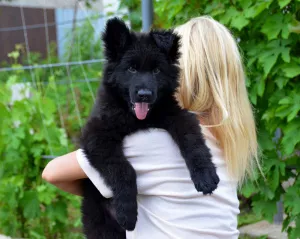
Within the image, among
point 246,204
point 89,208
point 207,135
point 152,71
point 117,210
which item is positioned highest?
point 152,71

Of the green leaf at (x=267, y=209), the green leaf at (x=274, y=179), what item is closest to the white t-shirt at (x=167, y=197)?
the green leaf at (x=274, y=179)

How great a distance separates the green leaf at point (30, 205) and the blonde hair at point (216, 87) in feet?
7.58

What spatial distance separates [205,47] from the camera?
251 cm

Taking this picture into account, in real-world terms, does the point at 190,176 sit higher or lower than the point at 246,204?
higher

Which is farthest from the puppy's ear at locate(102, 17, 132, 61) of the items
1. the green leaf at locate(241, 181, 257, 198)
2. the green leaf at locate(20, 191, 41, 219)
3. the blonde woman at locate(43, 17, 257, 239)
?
the green leaf at locate(20, 191, 41, 219)

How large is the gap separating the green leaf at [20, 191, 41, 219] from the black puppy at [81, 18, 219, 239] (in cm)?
210

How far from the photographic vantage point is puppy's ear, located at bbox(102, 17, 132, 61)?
2.29 meters

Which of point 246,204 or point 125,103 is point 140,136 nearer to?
point 125,103

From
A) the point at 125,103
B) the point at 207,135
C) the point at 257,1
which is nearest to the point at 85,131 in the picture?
the point at 125,103

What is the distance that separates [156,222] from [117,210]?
0.17 meters

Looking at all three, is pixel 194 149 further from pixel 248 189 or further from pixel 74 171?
pixel 248 189

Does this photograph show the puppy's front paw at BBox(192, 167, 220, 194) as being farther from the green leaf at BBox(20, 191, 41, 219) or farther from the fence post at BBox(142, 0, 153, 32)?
the green leaf at BBox(20, 191, 41, 219)

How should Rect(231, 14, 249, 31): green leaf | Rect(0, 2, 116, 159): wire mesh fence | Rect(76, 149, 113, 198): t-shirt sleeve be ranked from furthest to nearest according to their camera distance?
1. Rect(0, 2, 116, 159): wire mesh fence
2. Rect(231, 14, 249, 31): green leaf
3. Rect(76, 149, 113, 198): t-shirt sleeve

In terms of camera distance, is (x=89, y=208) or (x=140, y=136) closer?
(x=140, y=136)
